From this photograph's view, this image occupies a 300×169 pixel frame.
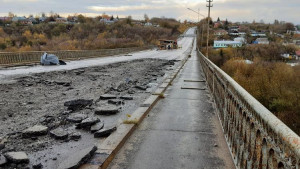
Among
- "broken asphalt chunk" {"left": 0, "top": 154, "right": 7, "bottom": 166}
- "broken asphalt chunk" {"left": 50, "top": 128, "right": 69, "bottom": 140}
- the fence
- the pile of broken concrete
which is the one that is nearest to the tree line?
the fence

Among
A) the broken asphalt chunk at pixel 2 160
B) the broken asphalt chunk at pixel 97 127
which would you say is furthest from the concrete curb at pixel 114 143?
the broken asphalt chunk at pixel 2 160

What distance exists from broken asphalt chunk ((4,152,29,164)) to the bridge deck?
4.57ft

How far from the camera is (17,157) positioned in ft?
12.9

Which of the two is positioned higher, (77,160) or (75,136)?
(77,160)

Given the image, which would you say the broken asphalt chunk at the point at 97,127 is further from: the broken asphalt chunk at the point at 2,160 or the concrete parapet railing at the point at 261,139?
the concrete parapet railing at the point at 261,139

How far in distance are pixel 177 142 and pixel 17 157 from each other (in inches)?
105

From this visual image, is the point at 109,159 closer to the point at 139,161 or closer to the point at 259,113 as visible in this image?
the point at 139,161

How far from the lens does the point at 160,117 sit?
20.7ft

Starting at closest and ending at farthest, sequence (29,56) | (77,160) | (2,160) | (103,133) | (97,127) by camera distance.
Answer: (77,160) < (2,160) < (103,133) < (97,127) < (29,56)

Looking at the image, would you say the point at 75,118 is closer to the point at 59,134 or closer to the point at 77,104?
the point at 59,134

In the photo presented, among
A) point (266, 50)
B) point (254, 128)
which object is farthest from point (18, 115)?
point (266, 50)

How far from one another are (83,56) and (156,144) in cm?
2702

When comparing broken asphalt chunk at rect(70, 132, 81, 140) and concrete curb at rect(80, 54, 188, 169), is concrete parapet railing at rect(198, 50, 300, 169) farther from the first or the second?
broken asphalt chunk at rect(70, 132, 81, 140)

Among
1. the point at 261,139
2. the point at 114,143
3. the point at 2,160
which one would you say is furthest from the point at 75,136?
the point at 261,139
